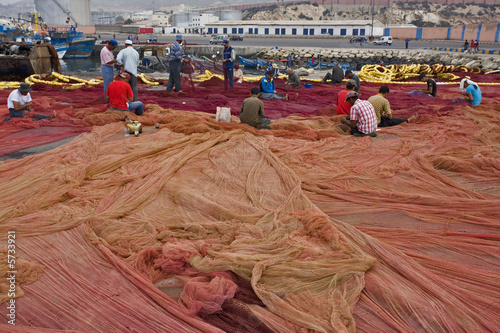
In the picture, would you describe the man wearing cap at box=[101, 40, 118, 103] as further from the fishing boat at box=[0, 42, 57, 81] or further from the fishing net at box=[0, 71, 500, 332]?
the fishing boat at box=[0, 42, 57, 81]

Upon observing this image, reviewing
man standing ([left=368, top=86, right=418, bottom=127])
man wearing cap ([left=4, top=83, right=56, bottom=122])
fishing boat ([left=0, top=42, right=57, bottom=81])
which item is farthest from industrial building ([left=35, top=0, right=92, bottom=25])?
man standing ([left=368, top=86, right=418, bottom=127])

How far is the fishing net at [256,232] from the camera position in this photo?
2.68 m

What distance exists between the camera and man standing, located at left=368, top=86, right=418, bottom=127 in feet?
25.3

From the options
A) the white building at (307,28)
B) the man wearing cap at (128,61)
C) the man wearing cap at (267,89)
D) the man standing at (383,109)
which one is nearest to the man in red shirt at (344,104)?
the man standing at (383,109)

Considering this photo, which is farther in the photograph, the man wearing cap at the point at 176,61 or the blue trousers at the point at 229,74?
the blue trousers at the point at 229,74

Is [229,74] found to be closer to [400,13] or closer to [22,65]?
[22,65]

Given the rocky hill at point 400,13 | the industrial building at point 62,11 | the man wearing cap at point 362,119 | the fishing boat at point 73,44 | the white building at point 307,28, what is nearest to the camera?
the man wearing cap at point 362,119

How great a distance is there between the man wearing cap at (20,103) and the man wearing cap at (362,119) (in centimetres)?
565

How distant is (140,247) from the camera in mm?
3426

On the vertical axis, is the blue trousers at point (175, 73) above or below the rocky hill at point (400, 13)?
below

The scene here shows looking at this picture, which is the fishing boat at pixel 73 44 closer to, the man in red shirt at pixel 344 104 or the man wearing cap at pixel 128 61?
the man wearing cap at pixel 128 61

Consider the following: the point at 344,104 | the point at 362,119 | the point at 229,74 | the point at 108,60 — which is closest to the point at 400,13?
the point at 229,74

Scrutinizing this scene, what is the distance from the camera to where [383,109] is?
7.79m

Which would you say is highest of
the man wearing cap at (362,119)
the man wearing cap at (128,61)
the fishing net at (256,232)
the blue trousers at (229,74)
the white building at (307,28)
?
the white building at (307,28)
